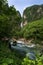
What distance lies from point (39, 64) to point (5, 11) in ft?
74.7

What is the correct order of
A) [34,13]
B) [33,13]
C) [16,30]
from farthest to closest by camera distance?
[34,13], [33,13], [16,30]

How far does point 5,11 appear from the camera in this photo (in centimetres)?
2719

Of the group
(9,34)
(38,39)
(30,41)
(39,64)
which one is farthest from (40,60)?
(30,41)

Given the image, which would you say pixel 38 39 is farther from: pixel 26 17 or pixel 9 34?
pixel 26 17

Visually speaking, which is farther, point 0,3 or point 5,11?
point 5,11

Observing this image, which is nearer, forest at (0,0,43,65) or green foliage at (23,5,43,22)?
forest at (0,0,43,65)

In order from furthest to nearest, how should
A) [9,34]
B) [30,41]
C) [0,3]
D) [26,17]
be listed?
[26,17], [30,41], [9,34], [0,3]

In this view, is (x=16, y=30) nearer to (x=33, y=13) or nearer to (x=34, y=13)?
(x=33, y=13)

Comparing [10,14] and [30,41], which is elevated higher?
[10,14]

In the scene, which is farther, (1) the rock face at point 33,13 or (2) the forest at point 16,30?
(1) the rock face at point 33,13

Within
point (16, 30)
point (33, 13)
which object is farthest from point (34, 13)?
point (16, 30)

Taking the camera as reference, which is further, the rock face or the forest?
the rock face

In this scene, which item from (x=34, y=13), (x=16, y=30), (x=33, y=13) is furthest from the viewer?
(x=34, y=13)

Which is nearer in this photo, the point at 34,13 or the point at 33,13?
the point at 33,13
